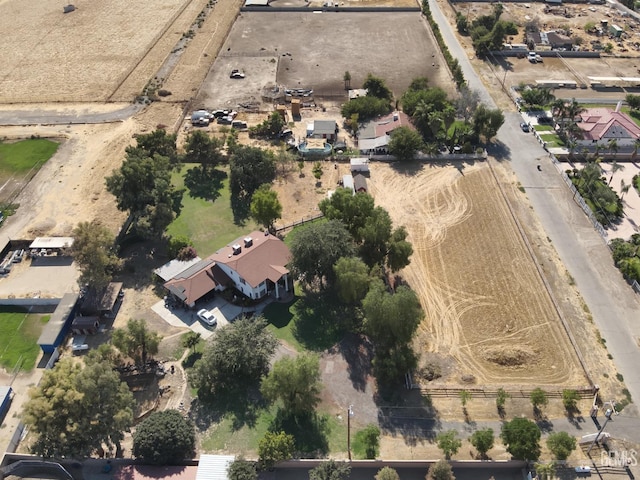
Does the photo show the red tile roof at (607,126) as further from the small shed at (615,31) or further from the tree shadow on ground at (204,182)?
the tree shadow on ground at (204,182)

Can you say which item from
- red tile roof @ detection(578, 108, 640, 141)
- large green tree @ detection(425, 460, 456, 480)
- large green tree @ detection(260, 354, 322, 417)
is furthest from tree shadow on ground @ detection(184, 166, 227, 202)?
red tile roof @ detection(578, 108, 640, 141)

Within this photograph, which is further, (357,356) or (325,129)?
(325,129)

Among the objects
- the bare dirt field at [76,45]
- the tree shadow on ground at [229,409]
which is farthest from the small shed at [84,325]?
the bare dirt field at [76,45]

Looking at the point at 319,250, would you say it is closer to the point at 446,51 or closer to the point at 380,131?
the point at 380,131

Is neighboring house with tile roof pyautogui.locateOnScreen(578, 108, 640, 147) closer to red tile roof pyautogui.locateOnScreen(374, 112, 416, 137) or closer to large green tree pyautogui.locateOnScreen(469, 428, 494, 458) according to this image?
red tile roof pyautogui.locateOnScreen(374, 112, 416, 137)

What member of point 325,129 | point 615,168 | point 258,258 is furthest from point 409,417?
point 325,129
